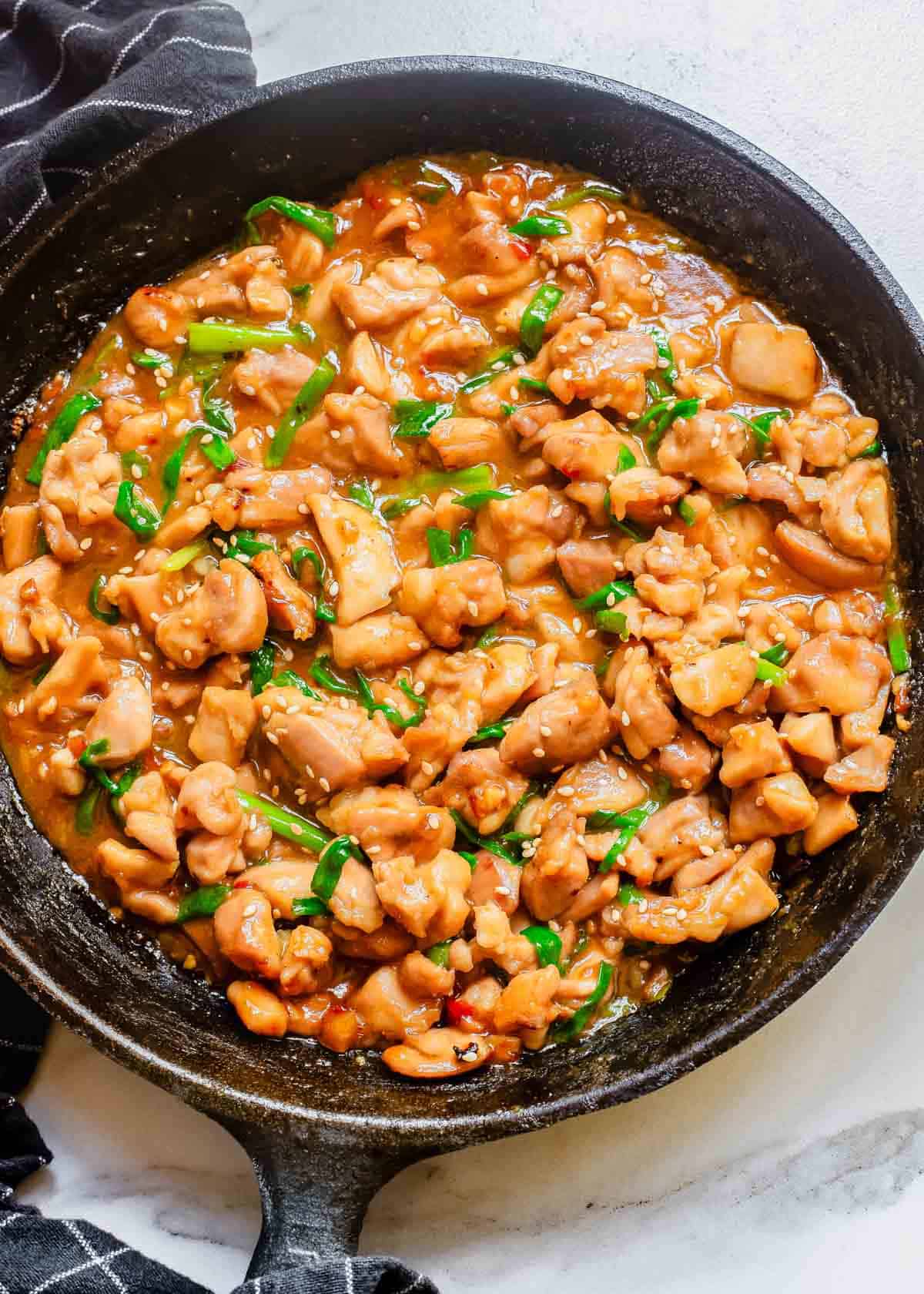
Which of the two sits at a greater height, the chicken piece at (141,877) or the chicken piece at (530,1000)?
the chicken piece at (530,1000)

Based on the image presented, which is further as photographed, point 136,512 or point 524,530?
point 136,512

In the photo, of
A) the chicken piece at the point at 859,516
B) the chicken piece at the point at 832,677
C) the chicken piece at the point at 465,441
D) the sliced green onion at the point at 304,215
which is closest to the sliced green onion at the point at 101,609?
the chicken piece at the point at 465,441

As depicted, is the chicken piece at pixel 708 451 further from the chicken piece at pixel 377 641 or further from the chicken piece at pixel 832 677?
the chicken piece at pixel 377 641

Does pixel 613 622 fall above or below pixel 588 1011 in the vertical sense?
above

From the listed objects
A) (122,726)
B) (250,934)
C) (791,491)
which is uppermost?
(791,491)

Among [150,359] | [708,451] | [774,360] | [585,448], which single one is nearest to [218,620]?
[150,359]

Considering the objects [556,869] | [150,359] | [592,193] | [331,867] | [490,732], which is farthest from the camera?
[592,193]

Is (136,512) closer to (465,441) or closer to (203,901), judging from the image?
(465,441)
